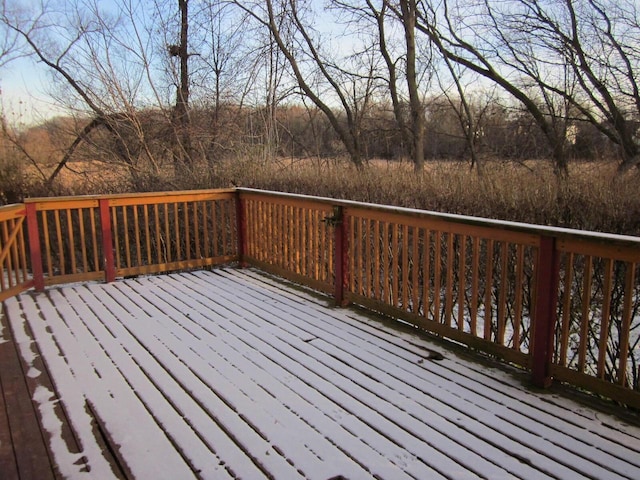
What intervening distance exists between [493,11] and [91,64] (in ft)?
26.8

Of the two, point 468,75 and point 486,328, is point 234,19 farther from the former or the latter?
point 486,328

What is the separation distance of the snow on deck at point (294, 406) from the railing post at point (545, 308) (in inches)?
5.9

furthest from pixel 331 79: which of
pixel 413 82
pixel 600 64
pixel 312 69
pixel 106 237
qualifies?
pixel 106 237

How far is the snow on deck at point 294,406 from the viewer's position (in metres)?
1.94

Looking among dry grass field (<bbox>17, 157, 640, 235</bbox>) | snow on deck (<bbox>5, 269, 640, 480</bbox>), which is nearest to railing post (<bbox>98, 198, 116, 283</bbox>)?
snow on deck (<bbox>5, 269, 640, 480</bbox>)

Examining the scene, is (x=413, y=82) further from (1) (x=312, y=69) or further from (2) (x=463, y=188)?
(2) (x=463, y=188)

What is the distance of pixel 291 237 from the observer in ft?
15.7

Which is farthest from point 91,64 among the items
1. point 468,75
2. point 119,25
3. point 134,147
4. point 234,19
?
point 468,75

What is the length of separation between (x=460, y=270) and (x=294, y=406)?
139cm

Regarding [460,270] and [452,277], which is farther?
[452,277]

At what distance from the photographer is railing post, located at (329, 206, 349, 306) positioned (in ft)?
13.1

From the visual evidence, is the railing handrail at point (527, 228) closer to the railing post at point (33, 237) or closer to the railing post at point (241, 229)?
the railing post at point (241, 229)

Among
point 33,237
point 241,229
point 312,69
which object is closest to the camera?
point 33,237

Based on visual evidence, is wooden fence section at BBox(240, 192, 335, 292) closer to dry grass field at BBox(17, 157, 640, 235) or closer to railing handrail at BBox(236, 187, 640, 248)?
railing handrail at BBox(236, 187, 640, 248)
